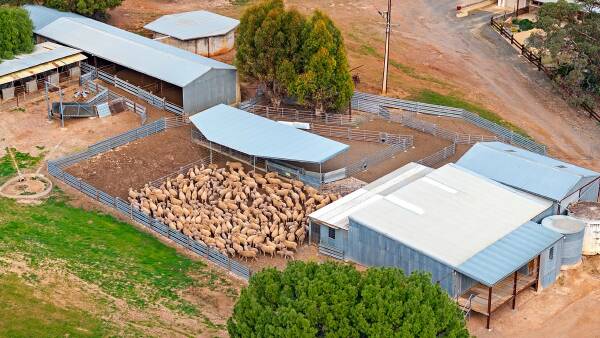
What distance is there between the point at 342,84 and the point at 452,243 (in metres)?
22.4

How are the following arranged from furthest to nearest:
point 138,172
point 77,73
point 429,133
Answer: point 77,73, point 429,133, point 138,172

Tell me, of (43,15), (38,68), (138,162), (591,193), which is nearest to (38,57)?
(38,68)

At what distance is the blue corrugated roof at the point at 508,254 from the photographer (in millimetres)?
48562

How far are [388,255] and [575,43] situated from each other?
113 ft

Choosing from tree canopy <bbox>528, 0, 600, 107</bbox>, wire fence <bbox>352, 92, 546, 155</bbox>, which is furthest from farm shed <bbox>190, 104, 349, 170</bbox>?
tree canopy <bbox>528, 0, 600, 107</bbox>

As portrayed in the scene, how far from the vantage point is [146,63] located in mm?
74312

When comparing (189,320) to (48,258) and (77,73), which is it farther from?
(77,73)

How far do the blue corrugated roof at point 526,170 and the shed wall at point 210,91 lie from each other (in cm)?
2044

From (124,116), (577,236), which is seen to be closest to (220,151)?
(124,116)

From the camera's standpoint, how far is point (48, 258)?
5272cm

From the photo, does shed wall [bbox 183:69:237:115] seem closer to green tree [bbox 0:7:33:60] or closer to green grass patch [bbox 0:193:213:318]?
green grass patch [bbox 0:193:213:318]

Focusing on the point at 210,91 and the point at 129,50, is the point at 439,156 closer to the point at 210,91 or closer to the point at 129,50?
the point at 210,91

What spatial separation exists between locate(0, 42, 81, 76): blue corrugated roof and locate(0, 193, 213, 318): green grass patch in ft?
58.6

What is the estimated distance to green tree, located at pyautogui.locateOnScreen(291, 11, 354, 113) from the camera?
A: 2741 inches
